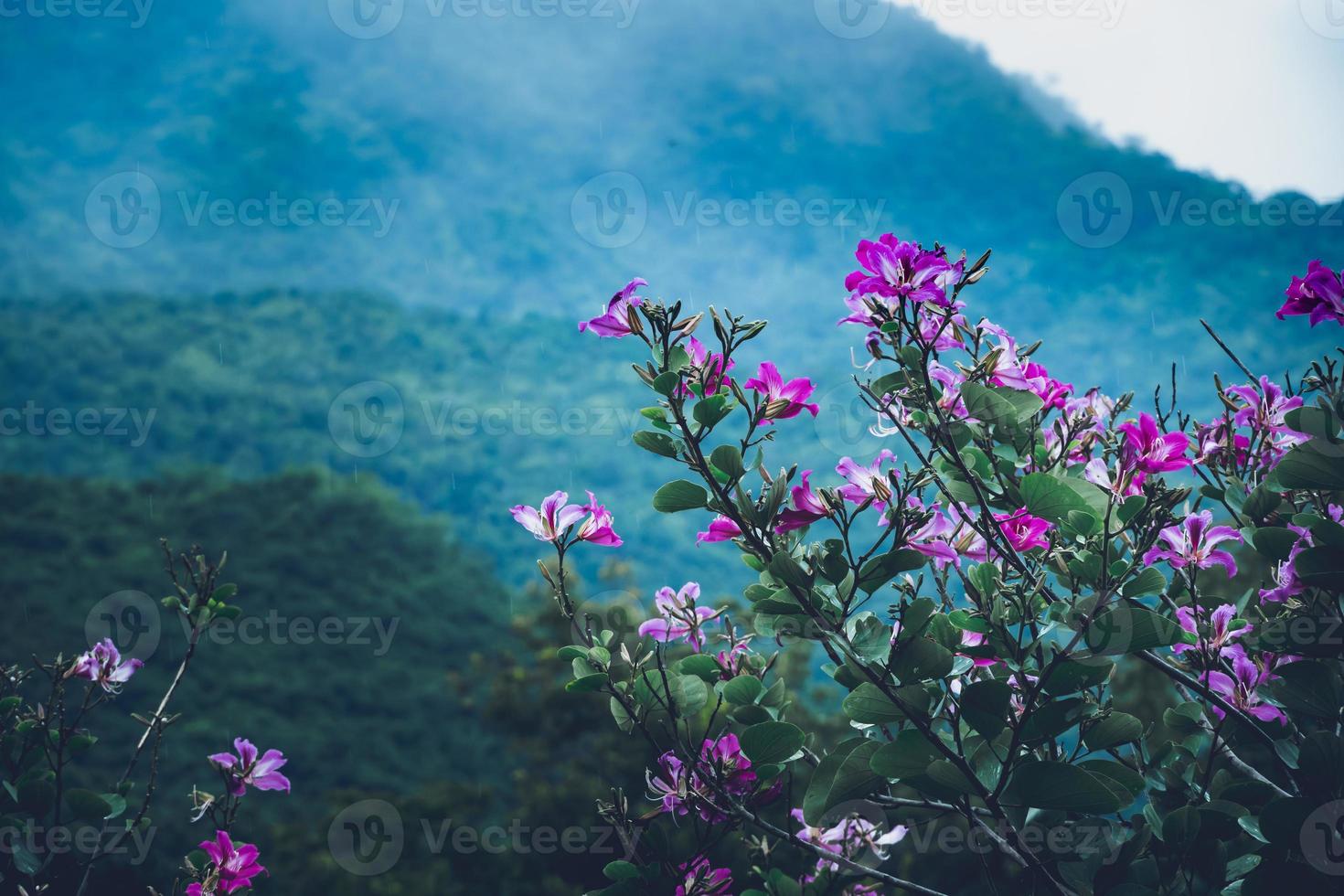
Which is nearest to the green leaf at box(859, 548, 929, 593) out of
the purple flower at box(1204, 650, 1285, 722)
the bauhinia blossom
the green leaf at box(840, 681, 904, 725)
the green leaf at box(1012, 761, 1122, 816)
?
Answer: the green leaf at box(840, 681, 904, 725)

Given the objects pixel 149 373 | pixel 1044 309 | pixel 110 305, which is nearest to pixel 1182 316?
pixel 1044 309

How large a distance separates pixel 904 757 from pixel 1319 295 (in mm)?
679

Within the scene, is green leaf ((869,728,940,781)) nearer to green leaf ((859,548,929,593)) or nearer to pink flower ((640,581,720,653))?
green leaf ((859,548,929,593))

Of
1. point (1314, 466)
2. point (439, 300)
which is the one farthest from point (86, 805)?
point (439, 300)

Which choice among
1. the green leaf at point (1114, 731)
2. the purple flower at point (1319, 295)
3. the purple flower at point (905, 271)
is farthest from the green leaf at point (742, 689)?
the purple flower at point (1319, 295)

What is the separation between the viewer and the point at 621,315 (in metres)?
0.88

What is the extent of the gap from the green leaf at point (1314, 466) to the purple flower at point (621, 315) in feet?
2.26

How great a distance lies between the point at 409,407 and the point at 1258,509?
18.9 metres

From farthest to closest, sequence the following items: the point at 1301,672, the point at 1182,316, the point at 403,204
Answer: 1. the point at 403,204
2. the point at 1182,316
3. the point at 1301,672

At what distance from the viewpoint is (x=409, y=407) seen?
18.7 meters

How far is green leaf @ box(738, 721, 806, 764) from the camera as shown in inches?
35.8

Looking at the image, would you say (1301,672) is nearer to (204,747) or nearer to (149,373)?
(204,747)

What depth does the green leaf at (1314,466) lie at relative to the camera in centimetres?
84

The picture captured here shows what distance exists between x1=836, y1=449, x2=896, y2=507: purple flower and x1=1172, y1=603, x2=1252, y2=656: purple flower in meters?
0.41
